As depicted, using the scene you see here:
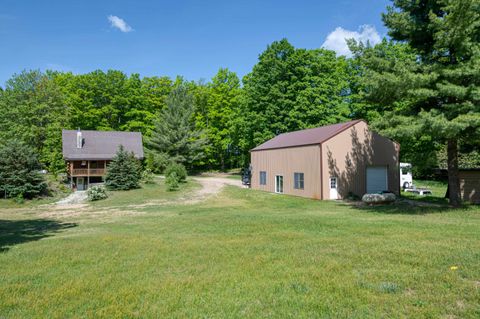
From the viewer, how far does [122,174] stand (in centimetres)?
3084

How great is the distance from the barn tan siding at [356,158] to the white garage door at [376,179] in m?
0.36

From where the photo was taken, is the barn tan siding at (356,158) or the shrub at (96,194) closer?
the barn tan siding at (356,158)

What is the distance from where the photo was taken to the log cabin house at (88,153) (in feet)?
122

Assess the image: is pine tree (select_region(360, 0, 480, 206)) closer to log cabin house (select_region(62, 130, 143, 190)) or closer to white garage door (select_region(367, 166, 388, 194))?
white garage door (select_region(367, 166, 388, 194))

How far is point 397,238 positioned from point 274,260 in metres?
4.08

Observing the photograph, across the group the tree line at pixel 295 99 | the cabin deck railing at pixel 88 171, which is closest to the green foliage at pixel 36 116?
the tree line at pixel 295 99

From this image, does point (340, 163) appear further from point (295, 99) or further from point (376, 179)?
point (295, 99)

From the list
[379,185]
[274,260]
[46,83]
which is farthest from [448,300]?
[46,83]

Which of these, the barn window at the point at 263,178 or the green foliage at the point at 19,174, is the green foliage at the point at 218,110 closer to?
the barn window at the point at 263,178

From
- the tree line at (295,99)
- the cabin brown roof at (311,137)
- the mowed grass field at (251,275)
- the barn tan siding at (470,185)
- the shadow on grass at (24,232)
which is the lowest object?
the shadow on grass at (24,232)

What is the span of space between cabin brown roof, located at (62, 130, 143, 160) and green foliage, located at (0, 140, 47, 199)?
851 centimetres

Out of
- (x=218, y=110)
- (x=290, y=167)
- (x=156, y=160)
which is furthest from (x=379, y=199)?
(x=218, y=110)

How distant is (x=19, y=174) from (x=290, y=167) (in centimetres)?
2260

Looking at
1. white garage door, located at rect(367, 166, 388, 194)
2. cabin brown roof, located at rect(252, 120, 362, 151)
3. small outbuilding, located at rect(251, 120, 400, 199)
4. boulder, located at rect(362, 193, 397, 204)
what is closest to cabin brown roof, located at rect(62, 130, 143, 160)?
cabin brown roof, located at rect(252, 120, 362, 151)
